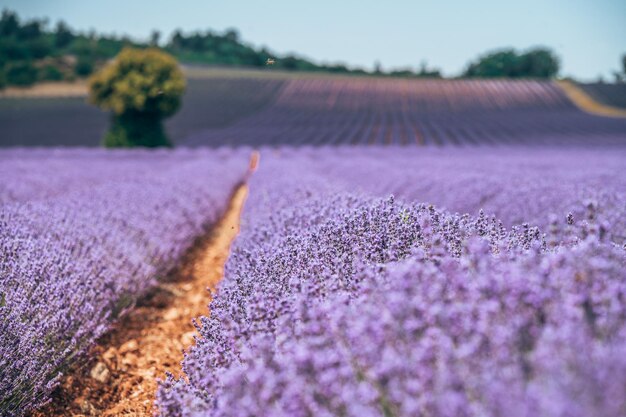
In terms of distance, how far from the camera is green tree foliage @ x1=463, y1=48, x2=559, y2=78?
2370 inches

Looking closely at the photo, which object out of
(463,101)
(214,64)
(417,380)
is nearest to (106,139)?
(417,380)

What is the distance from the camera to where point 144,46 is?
2170 inches

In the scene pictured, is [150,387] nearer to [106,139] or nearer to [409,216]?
[409,216]

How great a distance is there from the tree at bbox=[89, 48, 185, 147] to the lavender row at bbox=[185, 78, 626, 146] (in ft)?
9.36

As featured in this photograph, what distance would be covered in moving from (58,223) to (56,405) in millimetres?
1395

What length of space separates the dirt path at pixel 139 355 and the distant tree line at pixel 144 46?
39460 mm

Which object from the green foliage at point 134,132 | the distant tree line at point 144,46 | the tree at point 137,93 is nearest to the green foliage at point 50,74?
the distant tree line at point 144,46

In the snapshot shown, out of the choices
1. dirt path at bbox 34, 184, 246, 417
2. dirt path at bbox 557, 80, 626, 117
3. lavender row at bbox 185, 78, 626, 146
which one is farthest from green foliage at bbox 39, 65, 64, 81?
dirt path at bbox 557, 80, 626, 117

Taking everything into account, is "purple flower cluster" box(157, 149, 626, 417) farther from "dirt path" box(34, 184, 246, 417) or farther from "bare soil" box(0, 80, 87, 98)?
"bare soil" box(0, 80, 87, 98)

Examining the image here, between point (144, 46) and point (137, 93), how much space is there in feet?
127

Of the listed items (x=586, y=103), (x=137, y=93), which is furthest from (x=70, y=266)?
(x=586, y=103)

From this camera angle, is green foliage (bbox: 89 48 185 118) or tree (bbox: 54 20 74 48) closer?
green foliage (bbox: 89 48 185 118)

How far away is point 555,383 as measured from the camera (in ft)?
2.52

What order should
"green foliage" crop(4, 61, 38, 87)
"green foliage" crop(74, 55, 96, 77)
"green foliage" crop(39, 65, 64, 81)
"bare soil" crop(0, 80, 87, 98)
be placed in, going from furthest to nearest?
"green foliage" crop(74, 55, 96, 77) → "green foliage" crop(39, 65, 64, 81) → "green foliage" crop(4, 61, 38, 87) → "bare soil" crop(0, 80, 87, 98)
